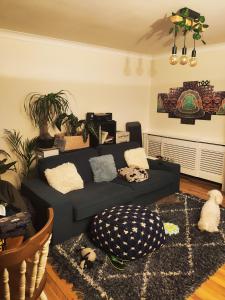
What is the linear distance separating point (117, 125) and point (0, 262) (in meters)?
3.86

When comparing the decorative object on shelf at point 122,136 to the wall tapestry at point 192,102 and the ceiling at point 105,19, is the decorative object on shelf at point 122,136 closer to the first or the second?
the wall tapestry at point 192,102

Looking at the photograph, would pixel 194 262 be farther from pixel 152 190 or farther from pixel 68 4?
pixel 68 4

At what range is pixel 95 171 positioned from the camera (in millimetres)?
3201

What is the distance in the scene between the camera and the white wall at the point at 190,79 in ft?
12.9

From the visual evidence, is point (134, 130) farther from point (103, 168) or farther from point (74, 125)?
point (103, 168)

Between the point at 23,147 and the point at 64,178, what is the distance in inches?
43.1

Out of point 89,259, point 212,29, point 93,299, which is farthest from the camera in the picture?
point 212,29

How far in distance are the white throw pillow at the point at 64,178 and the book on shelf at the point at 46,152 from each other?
21.7 inches

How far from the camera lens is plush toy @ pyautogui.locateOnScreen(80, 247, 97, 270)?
209 cm

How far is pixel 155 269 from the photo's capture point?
6.81 feet

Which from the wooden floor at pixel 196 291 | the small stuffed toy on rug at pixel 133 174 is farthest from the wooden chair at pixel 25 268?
the small stuffed toy on rug at pixel 133 174

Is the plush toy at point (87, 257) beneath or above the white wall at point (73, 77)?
beneath

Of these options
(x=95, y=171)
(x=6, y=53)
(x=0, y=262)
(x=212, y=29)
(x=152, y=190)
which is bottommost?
(x=152, y=190)

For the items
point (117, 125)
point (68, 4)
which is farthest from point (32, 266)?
point (117, 125)
